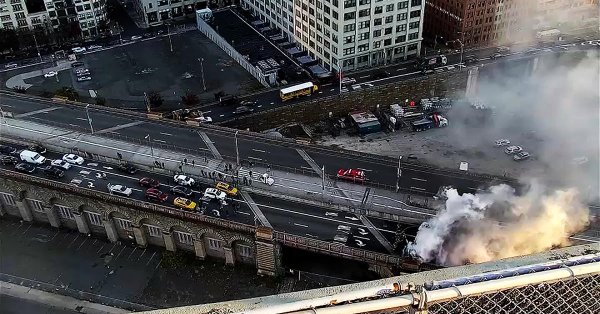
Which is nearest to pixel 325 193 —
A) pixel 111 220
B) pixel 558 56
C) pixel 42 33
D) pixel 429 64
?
pixel 111 220

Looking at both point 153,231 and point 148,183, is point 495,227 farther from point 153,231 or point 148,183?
point 148,183

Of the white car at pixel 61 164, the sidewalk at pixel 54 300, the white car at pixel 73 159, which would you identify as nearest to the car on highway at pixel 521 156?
the sidewalk at pixel 54 300

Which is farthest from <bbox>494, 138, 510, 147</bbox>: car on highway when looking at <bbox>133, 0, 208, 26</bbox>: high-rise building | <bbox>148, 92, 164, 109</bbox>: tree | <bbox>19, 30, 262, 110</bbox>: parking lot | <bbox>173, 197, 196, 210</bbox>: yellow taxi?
<bbox>133, 0, 208, 26</bbox>: high-rise building

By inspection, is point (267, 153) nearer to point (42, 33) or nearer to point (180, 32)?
point (180, 32)

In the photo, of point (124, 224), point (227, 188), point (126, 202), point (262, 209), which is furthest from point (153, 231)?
point (262, 209)

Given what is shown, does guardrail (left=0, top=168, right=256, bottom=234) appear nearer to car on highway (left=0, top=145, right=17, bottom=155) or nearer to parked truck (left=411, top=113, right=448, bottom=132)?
car on highway (left=0, top=145, right=17, bottom=155)

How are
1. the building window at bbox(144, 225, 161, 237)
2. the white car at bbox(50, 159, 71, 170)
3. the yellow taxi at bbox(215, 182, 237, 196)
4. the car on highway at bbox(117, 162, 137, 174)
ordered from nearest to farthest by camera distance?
the building window at bbox(144, 225, 161, 237) → the yellow taxi at bbox(215, 182, 237, 196) → the car on highway at bbox(117, 162, 137, 174) → the white car at bbox(50, 159, 71, 170)

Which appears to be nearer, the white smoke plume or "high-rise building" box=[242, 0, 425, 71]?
the white smoke plume
